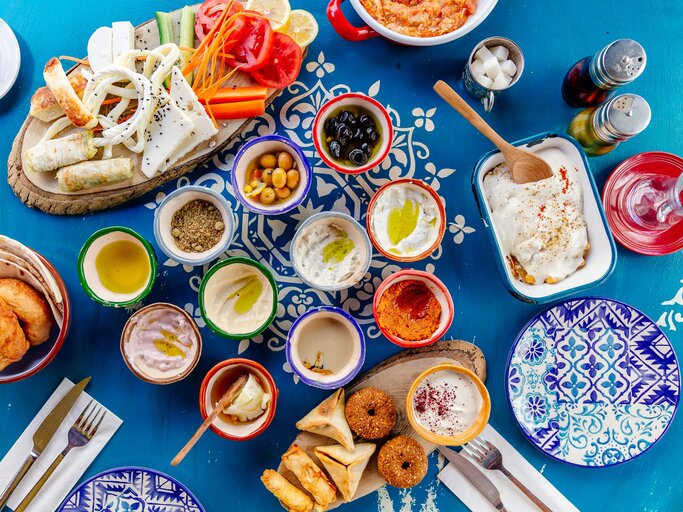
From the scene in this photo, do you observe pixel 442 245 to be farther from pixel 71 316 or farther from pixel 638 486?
pixel 71 316

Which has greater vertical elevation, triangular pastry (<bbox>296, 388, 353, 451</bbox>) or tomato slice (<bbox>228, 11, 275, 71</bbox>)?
tomato slice (<bbox>228, 11, 275, 71</bbox>)

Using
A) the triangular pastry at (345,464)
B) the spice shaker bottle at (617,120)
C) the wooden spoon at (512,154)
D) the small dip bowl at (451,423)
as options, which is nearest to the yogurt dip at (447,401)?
the small dip bowl at (451,423)

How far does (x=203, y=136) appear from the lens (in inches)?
89.9

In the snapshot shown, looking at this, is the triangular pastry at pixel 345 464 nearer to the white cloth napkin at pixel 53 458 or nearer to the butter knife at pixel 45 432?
the white cloth napkin at pixel 53 458

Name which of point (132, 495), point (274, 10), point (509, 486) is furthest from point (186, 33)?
point (509, 486)

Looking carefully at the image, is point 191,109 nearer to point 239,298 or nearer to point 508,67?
point 239,298

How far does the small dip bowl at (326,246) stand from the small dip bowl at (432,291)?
111 mm

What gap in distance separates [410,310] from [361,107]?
2.91ft

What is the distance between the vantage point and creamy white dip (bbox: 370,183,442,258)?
2258 mm

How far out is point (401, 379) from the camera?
228 centimetres

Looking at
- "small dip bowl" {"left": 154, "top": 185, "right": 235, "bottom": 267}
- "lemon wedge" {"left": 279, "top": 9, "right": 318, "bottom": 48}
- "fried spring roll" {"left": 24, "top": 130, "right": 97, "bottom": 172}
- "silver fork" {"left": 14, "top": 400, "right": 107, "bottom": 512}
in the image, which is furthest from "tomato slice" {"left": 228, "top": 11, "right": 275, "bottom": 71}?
"silver fork" {"left": 14, "top": 400, "right": 107, "bottom": 512}

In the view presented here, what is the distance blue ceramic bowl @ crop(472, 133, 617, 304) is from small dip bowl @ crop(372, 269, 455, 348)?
0.26m

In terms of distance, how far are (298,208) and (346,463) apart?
109 cm

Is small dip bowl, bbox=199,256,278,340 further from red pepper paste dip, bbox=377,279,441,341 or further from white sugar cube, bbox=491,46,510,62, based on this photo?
white sugar cube, bbox=491,46,510,62
